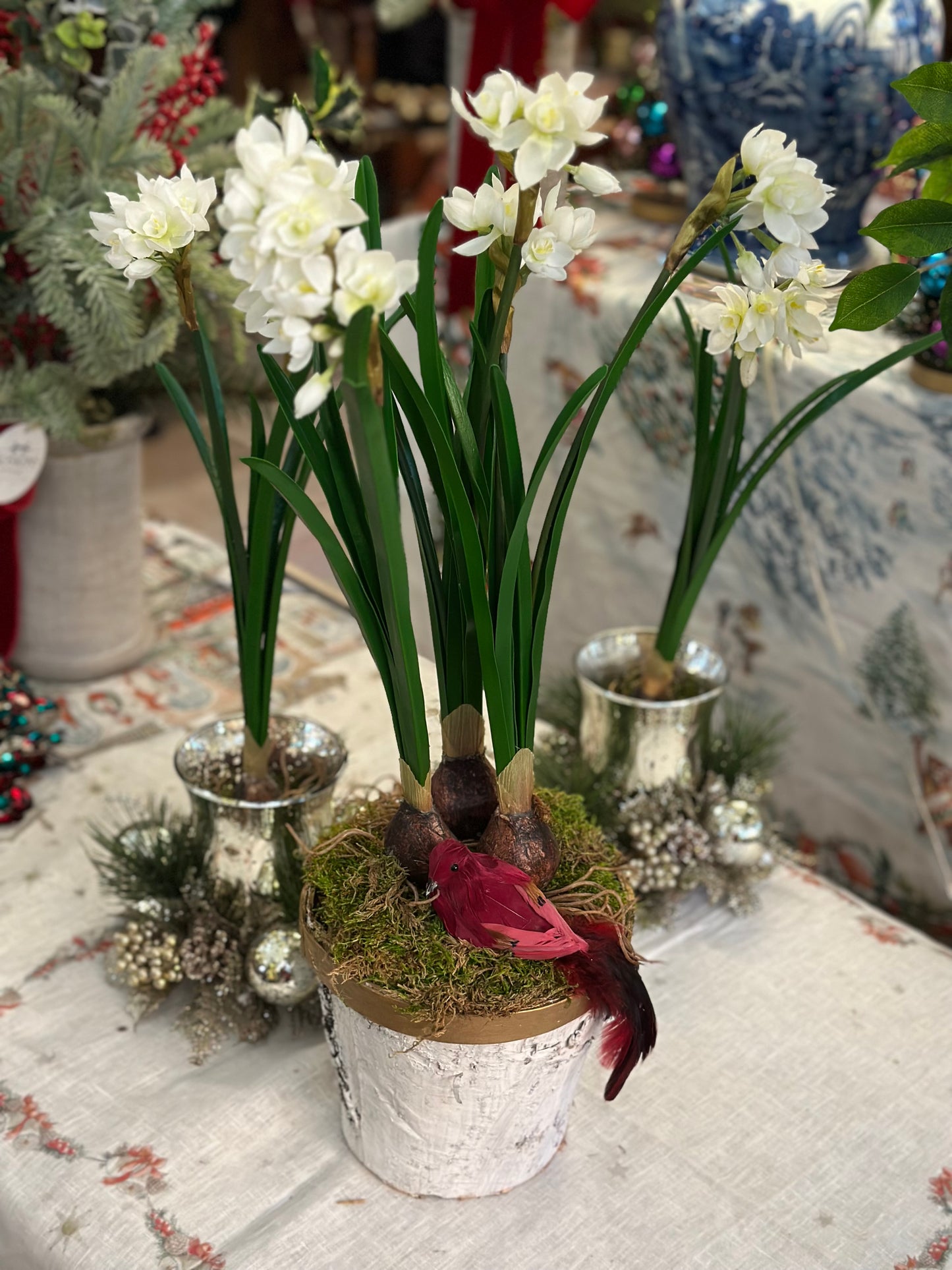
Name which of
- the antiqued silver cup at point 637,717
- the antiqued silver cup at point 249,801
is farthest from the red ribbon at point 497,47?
the antiqued silver cup at point 249,801

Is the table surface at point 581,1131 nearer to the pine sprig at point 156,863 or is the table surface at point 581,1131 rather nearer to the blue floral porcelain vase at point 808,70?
the pine sprig at point 156,863

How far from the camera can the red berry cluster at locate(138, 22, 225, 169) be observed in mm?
879

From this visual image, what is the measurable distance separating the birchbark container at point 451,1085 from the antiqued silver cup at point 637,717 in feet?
0.79

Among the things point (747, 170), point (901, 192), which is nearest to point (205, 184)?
point (747, 170)

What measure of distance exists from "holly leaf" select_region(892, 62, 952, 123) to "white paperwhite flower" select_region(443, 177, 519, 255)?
18cm

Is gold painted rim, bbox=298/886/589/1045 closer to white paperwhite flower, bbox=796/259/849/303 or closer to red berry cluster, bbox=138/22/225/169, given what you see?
white paperwhite flower, bbox=796/259/849/303

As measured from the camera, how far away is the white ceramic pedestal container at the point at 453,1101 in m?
0.52

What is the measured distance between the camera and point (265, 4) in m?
3.36

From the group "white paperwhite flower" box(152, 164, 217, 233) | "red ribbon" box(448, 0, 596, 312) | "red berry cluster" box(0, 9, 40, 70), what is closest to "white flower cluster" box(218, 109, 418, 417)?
"white paperwhite flower" box(152, 164, 217, 233)

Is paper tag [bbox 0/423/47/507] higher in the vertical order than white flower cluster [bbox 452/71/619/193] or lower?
lower

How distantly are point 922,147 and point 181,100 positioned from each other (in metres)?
0.56

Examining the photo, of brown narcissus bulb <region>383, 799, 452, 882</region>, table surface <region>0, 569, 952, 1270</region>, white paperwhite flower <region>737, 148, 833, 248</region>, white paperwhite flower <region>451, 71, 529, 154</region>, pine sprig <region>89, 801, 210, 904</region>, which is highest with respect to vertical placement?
white paperwhite flower <region>451, 71, 529, 154</region>

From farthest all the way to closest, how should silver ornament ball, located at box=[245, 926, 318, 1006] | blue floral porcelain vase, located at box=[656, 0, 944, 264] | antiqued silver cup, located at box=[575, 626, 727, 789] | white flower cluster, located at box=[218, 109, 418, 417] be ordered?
blue floral porcelain vase, located at box=[656, 0, 944, 264]
antiqued silver cup, located at box=[575, 626, 727, 789]
silver ornament ball, located at box=[245, 926, 318, 1006]
white flower cluster, located at box=[218, 109, 418, 417]

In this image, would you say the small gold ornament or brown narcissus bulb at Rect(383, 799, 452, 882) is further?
the small gold ornament
